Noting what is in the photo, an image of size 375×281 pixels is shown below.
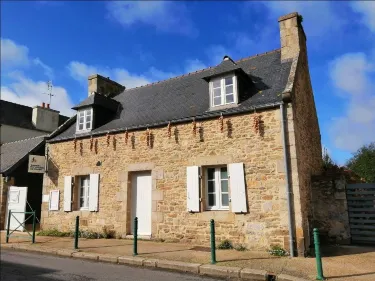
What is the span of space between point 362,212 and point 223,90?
16.3 ft

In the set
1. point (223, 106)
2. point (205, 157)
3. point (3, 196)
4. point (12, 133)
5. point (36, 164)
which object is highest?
point (12, 133)

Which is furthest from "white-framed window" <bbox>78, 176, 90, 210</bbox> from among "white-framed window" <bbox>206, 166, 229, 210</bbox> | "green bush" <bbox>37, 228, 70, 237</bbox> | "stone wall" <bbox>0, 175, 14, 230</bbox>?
"white-framed window" <bbox>206, 166, 229, 210</bbox>

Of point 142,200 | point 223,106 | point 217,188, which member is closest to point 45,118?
point 142,200

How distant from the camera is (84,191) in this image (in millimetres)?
10930

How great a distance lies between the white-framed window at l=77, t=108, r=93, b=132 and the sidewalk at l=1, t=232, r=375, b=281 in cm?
430

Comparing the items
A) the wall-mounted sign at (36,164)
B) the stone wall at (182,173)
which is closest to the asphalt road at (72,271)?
the stone wall at (182,173)

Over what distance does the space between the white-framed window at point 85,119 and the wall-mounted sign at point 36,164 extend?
6.39 feet

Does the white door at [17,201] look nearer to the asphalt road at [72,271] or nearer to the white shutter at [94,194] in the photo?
the white shutter at [94,194]

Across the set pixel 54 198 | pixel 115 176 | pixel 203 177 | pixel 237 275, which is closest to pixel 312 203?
pixel 203 177

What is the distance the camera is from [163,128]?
30.4 feet

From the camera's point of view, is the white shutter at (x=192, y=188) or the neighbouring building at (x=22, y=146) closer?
the white shutter at (x=192, y=188)

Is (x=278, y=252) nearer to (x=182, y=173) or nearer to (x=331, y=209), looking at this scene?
(x=331, y=209)

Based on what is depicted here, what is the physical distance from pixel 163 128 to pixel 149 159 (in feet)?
3.44

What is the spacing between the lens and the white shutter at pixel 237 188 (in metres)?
7.66
